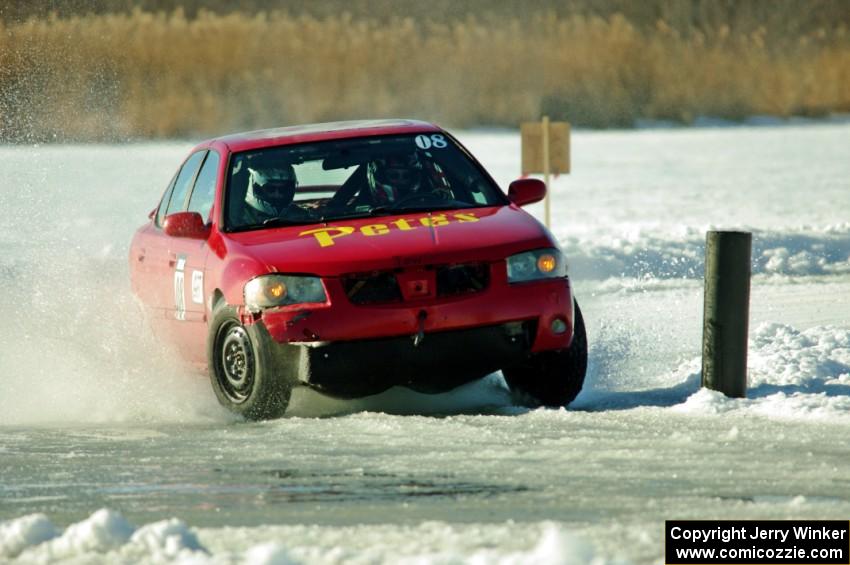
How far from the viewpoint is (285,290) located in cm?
774

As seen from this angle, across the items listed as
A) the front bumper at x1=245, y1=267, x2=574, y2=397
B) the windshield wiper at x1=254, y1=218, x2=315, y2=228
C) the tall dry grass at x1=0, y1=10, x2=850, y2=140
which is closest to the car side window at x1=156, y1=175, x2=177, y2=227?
the windshield wiper at x1=254, y1=218, x2=315, y2=228

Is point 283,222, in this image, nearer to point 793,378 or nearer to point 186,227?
point 186,227

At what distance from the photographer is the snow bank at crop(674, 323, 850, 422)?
7.79 metres

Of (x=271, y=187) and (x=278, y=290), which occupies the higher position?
(x=271, y=187)

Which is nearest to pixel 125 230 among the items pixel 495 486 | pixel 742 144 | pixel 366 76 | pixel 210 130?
pixel 210 130

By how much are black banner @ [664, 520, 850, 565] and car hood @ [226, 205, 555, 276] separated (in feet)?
8.71

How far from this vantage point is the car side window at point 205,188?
9.03 meters

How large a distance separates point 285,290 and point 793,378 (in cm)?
279

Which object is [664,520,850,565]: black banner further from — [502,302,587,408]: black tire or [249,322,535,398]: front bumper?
[502,302,587,408]: black tire

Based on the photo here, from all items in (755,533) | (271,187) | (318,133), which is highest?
(318,133)

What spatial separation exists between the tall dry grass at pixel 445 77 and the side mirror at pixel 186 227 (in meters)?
21.0

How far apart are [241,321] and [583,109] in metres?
27.7

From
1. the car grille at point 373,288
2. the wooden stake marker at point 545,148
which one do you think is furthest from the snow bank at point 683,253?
the car grille at point 373,288

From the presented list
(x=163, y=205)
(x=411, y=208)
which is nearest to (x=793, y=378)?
(x=411, y=208)
